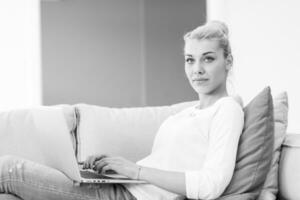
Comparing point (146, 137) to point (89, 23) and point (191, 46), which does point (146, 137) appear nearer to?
point (191, 46)

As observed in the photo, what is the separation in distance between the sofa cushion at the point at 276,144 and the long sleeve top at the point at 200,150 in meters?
0.21

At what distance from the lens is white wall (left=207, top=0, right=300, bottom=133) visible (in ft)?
11.5

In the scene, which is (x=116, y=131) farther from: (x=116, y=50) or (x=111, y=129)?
(x=116, y=50)

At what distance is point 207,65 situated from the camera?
6.40 feet

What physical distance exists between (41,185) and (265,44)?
7.72 ft

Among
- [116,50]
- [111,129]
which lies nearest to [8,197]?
[111,129]

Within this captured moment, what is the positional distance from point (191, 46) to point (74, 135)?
2.56 ft

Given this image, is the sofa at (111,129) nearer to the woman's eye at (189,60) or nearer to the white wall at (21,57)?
the woman's eye at (189,60)

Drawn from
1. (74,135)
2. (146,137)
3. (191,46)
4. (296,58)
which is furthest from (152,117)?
(296,58)

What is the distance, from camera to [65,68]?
6.90m

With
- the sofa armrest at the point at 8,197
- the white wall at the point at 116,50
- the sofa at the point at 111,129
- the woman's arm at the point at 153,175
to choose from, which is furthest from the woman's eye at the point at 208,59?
the white wall at the point at 116,50

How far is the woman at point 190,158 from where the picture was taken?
5.55ft

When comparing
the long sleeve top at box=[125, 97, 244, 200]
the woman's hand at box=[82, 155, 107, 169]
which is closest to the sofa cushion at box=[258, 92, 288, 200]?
the long sleeve top at box=[125, 97, 244, 200]

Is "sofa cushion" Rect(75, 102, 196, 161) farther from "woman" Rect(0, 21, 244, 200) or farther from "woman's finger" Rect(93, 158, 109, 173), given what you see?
"woman's finger" Rect(93, 158, 109, 173)
